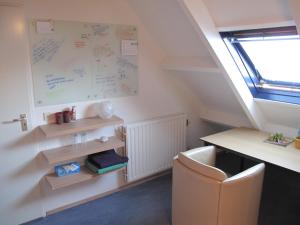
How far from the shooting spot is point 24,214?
2.45 m

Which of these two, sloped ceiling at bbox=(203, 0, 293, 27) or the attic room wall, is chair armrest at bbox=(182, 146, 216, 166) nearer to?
the attic room wall

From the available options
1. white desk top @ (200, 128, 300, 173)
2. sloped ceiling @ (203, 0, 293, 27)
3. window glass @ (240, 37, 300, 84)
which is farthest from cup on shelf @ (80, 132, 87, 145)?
window glass @ (240, 37, 300, 84)

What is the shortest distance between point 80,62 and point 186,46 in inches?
42.7

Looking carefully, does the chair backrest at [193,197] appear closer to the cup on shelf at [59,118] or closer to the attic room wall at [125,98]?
the attic room wall at [125,98]

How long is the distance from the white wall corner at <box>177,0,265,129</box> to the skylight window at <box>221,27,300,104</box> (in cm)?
9

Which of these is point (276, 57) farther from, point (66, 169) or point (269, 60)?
point (66, 169)

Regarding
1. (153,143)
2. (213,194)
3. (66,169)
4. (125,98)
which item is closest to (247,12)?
(213,194)

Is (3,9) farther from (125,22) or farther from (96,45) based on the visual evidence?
(125,22)

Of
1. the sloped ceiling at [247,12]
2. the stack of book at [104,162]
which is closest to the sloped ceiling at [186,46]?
the sloped ceiling at [247,12]

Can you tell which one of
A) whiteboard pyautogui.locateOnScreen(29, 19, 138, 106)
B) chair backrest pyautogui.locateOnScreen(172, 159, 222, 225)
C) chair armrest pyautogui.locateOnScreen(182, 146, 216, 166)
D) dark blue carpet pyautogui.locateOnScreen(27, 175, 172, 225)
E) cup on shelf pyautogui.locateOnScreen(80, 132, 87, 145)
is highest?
whiteboard pyautogui.locateOnScreen(29, 19, 138, 106)

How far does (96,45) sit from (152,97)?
93 centimetres

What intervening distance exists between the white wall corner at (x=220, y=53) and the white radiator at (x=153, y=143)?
0.89 m

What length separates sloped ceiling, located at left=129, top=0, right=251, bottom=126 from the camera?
2.41m

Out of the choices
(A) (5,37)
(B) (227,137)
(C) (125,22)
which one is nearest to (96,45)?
(C) (125,22)
